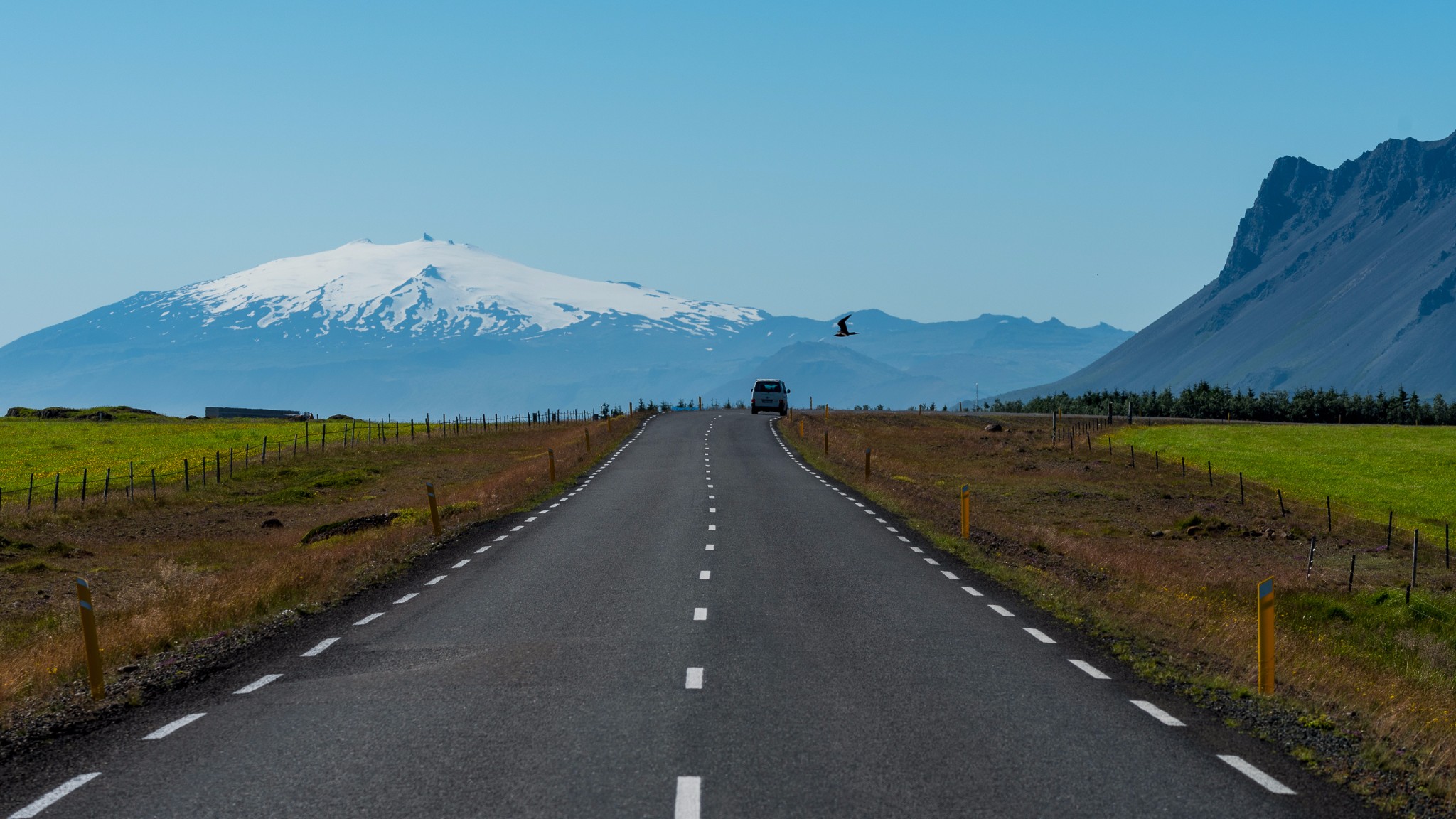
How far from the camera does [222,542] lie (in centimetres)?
3491

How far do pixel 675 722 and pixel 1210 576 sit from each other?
1994 centimetres

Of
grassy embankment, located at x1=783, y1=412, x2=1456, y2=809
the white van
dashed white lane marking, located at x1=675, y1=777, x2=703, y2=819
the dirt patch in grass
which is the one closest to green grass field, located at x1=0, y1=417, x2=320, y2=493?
the dirt patch in grass

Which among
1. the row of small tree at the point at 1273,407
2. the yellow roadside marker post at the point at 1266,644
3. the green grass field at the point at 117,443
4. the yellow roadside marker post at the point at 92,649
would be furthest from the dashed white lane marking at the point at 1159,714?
the row of small tree at the point at 1273,407

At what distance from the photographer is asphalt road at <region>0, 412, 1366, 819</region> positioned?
7727mm

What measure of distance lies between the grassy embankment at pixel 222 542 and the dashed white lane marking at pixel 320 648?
5.81ft

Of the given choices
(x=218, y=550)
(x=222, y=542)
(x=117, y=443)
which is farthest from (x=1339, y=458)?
(x=117, y=443)

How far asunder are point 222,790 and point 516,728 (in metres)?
2.17

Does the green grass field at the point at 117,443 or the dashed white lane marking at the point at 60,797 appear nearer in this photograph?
the dashed white lane marking at the point at 60,797

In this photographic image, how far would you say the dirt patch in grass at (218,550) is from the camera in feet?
45.8

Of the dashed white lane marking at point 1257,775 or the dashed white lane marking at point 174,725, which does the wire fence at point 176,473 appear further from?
the dashed white lane marking at point 1257,775

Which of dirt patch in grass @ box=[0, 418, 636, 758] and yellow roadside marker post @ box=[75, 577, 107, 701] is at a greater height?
yellow roadside marker post @ box=[75, 577, 107, 701]

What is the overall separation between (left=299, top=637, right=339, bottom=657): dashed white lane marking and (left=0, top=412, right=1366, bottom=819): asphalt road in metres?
0.05

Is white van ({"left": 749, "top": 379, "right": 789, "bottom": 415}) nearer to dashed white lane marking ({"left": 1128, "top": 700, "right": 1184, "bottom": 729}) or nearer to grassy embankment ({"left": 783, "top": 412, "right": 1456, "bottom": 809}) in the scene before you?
grassy embankment ({"left": 783, "top": 412, "right": 1456, "bottom": 809})

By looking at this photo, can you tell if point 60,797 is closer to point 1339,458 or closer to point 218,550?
point 218,550
